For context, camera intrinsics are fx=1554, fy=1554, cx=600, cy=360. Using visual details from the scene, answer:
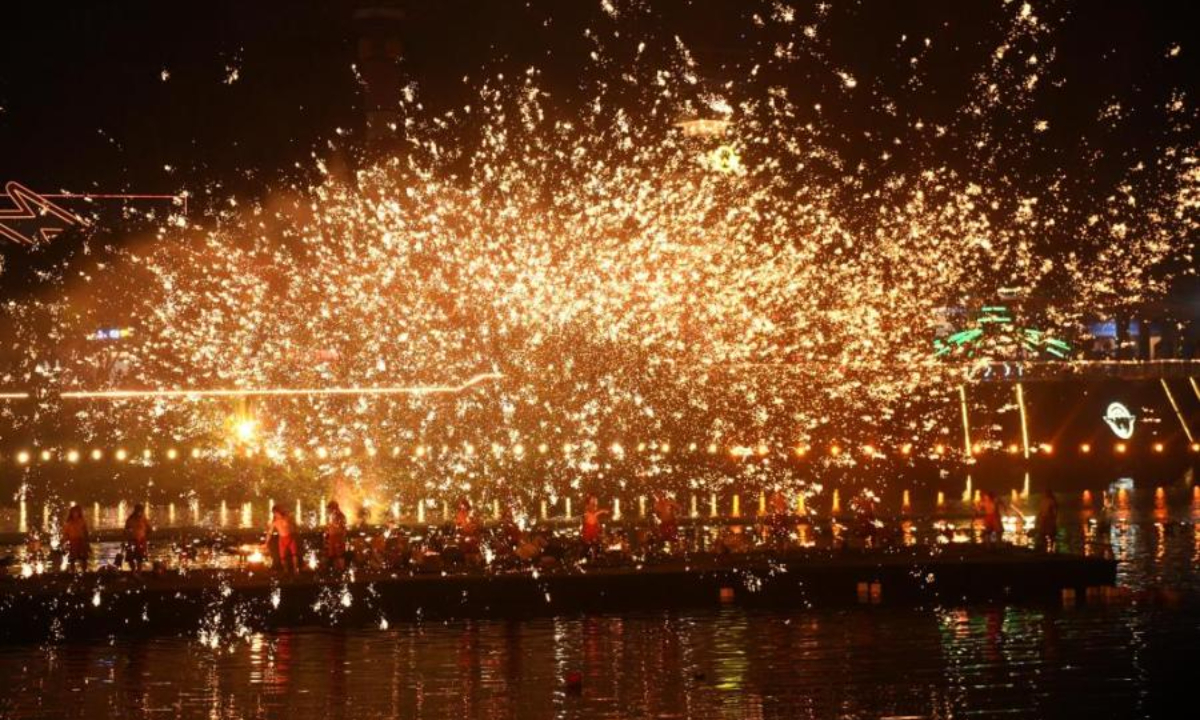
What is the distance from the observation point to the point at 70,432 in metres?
52.6

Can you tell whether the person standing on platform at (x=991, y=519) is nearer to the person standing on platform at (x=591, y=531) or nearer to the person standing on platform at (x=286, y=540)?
the person standing on platform at (x=591, y=531)

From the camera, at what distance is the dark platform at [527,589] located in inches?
826

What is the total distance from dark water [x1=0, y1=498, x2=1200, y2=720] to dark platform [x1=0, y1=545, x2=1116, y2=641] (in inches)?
20.8

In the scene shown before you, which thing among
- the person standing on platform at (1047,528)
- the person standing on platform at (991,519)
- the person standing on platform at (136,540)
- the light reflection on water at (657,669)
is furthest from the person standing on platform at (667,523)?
the person standing on platform at (136,540)

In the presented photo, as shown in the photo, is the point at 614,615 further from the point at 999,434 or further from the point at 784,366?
the point at 999,434

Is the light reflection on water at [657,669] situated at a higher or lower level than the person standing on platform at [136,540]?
lower

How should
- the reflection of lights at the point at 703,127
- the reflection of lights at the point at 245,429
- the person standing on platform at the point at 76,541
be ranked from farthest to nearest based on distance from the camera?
the reflection of lights at the point at 245,429, the reflection of lights at the point at 703,127, the person standing on platform at the point at 76,541

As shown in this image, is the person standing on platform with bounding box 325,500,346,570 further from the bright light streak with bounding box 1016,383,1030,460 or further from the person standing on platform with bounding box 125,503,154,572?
the bright light streak with bounding box 1016,383,1030,460

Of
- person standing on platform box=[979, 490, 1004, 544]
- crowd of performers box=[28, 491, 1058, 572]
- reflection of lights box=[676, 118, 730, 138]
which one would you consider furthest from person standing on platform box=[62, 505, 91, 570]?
reflection of lights box=[676, 118, 730, 138]

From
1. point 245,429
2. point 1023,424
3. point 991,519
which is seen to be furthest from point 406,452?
point 1023,424

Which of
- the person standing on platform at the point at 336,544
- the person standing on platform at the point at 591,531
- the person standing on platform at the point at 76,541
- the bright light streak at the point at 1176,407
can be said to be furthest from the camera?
the bright light streak at the point at 1176,407

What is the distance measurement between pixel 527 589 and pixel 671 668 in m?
4.92

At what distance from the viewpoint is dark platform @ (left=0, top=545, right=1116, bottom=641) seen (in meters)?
21.0

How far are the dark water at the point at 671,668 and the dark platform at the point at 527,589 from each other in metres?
0.53
